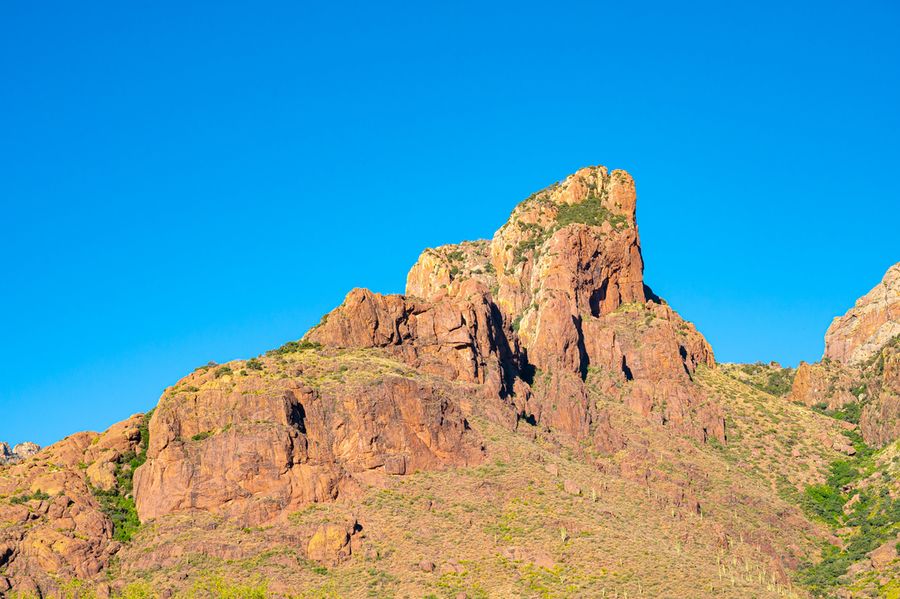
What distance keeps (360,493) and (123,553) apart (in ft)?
77.4

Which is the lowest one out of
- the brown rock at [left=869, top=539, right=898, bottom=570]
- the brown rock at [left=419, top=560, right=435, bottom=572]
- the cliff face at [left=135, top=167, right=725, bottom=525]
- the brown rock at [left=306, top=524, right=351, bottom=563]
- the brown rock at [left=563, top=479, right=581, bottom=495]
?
the brown rock at [left=419, top=560, right=435, bottom=572]

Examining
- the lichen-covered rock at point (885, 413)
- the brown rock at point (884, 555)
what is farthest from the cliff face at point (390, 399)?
the brown rock at point (884, 555)

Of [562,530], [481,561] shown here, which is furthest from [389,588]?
[562,530]

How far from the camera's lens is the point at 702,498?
175000 millimetres

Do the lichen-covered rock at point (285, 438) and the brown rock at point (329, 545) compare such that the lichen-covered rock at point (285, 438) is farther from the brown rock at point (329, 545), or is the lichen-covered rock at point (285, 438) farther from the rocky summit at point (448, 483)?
the brown rock at point (329, 545)

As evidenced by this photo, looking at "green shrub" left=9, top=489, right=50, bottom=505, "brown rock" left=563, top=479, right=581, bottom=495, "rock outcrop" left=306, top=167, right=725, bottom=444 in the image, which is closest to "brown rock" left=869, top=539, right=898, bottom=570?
"rock outcrop" left=306, top=167, right=725, bottom=444

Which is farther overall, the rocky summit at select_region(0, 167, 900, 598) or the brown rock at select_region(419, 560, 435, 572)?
the rocky summit at select_region(0, 167, 900, 598)

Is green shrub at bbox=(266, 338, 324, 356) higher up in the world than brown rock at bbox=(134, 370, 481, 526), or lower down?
higher up

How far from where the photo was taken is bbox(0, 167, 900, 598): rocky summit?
146 m

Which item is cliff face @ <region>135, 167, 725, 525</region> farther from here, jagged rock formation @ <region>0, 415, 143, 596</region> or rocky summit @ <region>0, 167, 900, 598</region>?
jagged rock formation @ <region>0, 415, 143, 596</region>

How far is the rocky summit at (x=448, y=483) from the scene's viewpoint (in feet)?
480

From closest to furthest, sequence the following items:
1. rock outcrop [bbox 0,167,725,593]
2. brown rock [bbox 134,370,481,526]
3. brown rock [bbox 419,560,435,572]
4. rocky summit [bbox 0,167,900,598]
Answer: brown rock [bbox 419,560,435,572], rocky summit [bbox 0,167,900,598], rock outcrop [bbox 0,167,725,593], brown rock [bbox 134,370,481,526]

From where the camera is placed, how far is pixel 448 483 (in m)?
160

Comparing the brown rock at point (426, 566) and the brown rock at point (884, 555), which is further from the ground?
the brown rock at point (884, 555)
